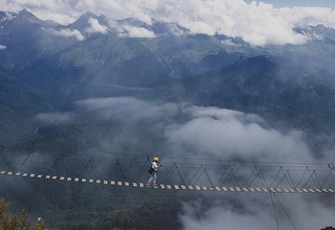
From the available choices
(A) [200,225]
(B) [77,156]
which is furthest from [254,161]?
(B) [77,156]

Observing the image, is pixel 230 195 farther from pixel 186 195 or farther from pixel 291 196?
pixel 291 196

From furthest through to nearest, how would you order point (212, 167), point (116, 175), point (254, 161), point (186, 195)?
1. point (254, 161)
2. point (212, 167)
3. point (116, 175)
4. point (186, 195)

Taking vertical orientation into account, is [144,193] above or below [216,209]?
above

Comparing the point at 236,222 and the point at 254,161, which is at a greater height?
the point at 254,161

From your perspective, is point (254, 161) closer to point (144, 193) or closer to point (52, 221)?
point (144, 193)

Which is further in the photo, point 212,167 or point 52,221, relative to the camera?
point 212,167

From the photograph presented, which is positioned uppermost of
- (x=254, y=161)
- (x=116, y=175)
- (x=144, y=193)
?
(x=254, y=161)

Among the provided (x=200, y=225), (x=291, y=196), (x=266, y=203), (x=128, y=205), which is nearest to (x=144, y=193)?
(x=128, y=205)

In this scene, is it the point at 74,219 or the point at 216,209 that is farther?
the point at 216,209

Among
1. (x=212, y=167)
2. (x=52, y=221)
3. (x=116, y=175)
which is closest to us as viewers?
(x=52, y=221)
